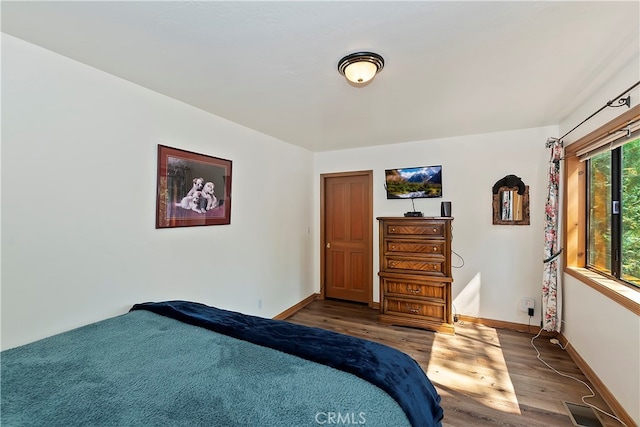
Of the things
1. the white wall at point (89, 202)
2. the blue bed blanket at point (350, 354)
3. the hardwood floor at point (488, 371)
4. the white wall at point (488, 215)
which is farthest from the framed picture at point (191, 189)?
the white wall at point (488, 215)

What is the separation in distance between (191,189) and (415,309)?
291 centimetres

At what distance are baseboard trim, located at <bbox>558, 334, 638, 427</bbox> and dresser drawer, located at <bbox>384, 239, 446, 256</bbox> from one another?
146 centimetres

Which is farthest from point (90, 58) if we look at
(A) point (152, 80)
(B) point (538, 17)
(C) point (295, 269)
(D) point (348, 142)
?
(C) point (295, 269)

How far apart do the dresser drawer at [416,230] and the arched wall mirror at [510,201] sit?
0.77 meters

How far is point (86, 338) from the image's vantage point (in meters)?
1.43

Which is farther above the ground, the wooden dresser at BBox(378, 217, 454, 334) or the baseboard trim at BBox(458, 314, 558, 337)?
the wooden dresser at BBox(378, 217, 454, 334)

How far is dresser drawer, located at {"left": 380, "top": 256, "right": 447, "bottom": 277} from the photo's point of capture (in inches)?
126

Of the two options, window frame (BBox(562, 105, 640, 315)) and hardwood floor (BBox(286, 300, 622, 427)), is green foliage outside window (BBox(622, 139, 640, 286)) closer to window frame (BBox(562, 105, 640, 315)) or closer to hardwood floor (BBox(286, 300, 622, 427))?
window frame (BBox(562, 105, 640, 315))

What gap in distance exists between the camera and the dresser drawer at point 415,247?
3.22 metres

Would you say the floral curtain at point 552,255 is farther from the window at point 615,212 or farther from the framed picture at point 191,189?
the framed picture at point 191,189

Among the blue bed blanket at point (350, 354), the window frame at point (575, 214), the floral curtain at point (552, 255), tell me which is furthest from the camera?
the floral curtain at point (552, 255)

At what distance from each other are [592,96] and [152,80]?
358cm

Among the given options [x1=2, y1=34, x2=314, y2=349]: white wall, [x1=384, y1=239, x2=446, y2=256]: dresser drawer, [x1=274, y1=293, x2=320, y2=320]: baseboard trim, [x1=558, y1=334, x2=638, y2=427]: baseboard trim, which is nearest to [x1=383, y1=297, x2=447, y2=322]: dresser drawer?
[x1=384, y1=239, x2=446, y2=256]: dresser drawer

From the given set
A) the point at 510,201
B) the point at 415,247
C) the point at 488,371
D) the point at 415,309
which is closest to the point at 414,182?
the point at 415,247
